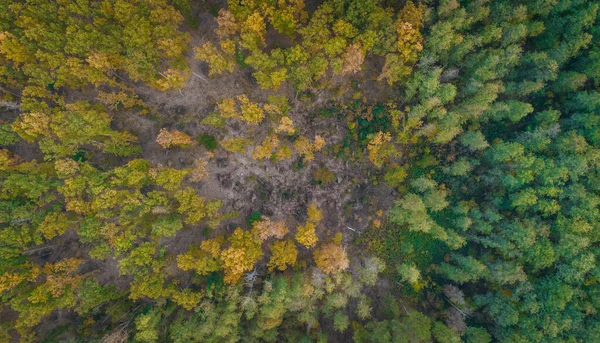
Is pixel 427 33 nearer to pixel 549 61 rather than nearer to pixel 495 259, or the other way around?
pixel 549 61

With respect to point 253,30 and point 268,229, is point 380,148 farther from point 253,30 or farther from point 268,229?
point 253,30

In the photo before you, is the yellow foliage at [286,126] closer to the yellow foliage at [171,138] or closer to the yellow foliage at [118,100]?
the yellow foliage at [171,138]

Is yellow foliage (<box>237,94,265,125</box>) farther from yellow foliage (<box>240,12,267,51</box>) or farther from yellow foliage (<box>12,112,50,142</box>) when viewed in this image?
yellow foliage (<box>12,112,50,142</box>)

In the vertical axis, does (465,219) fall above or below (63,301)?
above

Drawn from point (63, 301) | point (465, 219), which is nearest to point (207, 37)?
point (63, 301)

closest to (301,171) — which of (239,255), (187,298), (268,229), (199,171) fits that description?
(268,229)

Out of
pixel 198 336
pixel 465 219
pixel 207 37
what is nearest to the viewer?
pixel 198 336

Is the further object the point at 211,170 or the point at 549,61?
the point at 211,170
